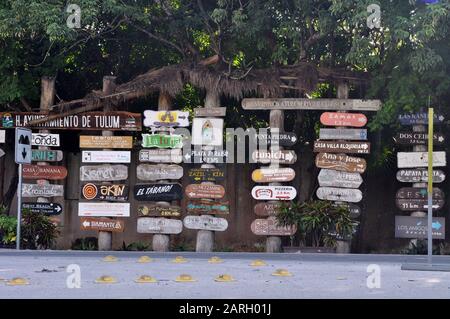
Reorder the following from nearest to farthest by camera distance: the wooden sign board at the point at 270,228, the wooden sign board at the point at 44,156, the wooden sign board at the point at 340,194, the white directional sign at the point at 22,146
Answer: the white directional sign at the point at 22,146 → the wooden sign board at the point at 340,194 → the wooden sign board at the point at 270,228 → the wooden sign board at the point at 44,156

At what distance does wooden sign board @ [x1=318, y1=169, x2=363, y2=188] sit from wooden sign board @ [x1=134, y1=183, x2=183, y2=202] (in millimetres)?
3102

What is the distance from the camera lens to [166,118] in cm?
1875

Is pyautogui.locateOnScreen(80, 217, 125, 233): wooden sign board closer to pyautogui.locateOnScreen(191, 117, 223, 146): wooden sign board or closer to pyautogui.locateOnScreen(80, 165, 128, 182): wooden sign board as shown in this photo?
pyautogui.locateOnScreen(80, 165, 128, 182): wooden sign board

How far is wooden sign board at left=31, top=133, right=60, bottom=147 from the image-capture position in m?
19.1

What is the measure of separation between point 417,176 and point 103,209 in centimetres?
683

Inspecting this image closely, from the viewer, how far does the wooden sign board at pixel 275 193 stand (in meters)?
18.2

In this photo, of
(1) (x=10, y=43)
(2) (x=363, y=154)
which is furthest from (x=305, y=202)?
(1) (x=10, y=43)

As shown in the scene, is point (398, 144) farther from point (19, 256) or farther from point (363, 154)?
point (19, 256)

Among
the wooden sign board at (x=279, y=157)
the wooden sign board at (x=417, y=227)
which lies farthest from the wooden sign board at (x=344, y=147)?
the wooden sign board at (x=417, y=227)

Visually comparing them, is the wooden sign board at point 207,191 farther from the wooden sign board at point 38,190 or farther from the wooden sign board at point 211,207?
the wooden sign board at point 38,190

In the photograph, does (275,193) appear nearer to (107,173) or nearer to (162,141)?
(162,141)

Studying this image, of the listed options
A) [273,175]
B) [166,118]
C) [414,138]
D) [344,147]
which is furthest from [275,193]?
[414,138]

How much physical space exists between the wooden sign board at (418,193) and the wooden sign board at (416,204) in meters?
0.07

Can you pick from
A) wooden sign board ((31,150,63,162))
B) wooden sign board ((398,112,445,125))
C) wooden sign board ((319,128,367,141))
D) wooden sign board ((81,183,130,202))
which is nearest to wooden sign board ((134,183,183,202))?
wooden sign board ((81,183,130,202))
